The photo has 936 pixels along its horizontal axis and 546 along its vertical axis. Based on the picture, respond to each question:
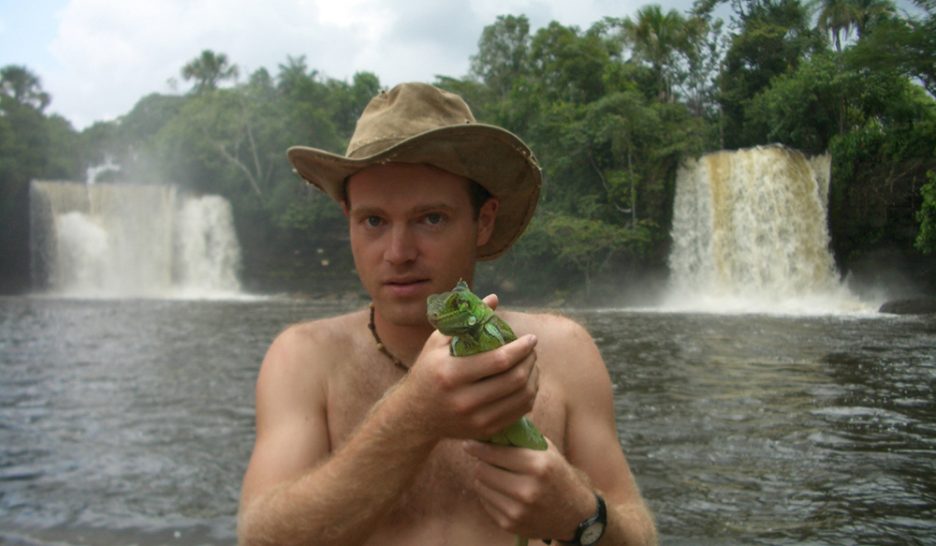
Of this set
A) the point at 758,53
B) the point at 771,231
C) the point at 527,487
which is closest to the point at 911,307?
the point at 771,231

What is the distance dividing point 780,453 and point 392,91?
5.38 m

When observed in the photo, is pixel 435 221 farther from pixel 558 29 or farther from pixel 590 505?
pixel 558 29

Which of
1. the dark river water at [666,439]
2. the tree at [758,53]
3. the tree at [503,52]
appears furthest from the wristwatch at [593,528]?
the tree at [503,52]

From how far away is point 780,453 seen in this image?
21.2 feet

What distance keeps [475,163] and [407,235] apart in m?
0.26

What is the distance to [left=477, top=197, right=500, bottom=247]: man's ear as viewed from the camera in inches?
87.5

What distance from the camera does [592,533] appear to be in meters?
1.82

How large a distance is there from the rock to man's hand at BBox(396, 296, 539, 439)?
22.9m

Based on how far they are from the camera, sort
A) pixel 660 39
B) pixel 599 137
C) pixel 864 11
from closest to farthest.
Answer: pixel 864 11, pixel 599 137, pixel 660 39

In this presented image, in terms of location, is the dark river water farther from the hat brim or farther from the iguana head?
the iguana head

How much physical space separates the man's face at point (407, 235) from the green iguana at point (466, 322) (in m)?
0.53

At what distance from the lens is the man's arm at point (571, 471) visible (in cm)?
162

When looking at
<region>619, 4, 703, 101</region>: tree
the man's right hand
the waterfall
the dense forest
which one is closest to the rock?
the dense forest

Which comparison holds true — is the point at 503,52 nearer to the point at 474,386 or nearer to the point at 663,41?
the point at 663,41
